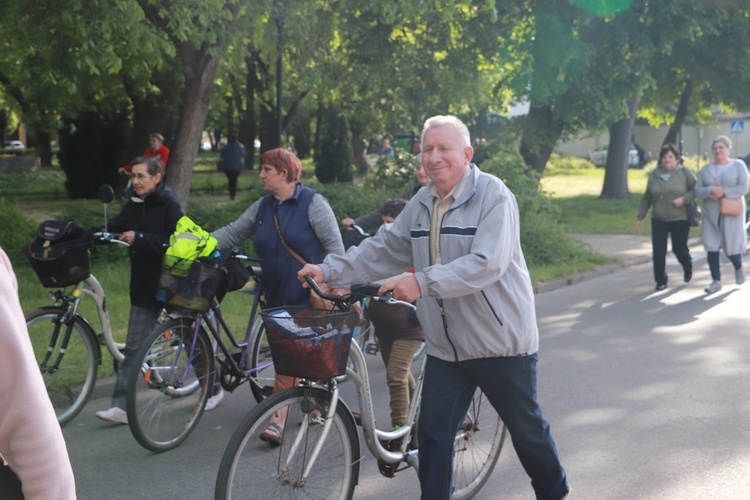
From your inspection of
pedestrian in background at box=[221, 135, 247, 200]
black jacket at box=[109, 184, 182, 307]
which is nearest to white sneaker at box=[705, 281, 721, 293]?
black jacket at box=[109, 184, 182, 307]

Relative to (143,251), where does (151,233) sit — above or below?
above

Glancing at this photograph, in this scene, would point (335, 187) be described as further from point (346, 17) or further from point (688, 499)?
point (688, 499)

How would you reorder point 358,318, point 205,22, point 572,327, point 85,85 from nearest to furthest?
point 358,318
point 572,327
point 205,22
point 85,85

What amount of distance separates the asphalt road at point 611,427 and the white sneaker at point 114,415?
0.07 meters

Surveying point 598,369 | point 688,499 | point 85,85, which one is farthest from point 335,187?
point 688,499

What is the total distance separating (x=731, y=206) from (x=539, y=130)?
12062 millimetres

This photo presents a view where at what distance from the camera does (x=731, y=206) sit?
40.4 ft

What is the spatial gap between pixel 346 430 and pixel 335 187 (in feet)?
42.6

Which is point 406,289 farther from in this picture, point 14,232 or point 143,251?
point 14,232

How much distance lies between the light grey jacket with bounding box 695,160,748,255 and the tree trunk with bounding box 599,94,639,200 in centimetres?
1613

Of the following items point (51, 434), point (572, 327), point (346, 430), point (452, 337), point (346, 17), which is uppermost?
point (346, 17)

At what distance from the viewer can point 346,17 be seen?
835 inches

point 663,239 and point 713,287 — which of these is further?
point 663,239

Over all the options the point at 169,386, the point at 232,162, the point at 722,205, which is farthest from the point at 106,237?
the point at 232,162
